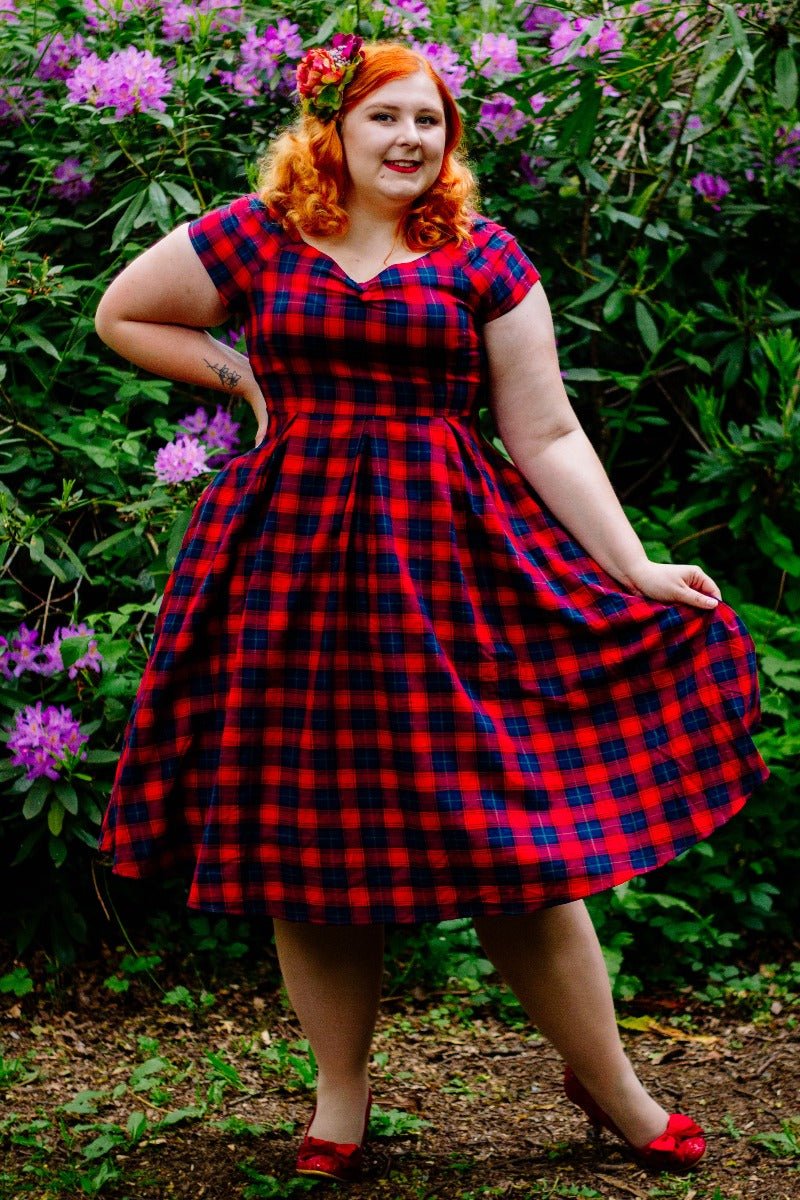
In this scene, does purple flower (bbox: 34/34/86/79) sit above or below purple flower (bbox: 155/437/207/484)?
above

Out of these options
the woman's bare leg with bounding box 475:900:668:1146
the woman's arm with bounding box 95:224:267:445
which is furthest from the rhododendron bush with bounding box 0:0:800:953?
the woman's bare leg with bounding box 475:900:668:1146

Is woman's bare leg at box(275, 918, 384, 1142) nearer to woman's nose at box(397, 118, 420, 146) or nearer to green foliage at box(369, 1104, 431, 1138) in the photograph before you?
green foliage at box(369, 1104, 431, 1138)

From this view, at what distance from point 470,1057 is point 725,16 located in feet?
6.62

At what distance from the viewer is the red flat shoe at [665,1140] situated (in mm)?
2045

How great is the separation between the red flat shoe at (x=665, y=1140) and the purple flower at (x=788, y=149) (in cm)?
214

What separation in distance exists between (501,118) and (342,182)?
1.17 m

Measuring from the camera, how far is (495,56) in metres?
2.84

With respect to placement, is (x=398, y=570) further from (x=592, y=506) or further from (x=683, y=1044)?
(x=683, y=1044)

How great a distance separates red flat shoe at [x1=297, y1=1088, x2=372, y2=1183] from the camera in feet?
6.69

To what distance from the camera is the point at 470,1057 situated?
262 centimetres

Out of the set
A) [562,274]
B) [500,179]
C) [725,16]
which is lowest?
[562,274]

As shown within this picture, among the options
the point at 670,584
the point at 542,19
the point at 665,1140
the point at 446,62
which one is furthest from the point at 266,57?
the point at 665,1140

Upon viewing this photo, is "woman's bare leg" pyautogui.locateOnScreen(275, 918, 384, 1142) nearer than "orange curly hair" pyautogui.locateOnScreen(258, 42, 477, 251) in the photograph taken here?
No

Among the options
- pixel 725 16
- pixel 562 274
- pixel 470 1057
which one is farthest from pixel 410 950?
pixel 725 16
